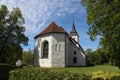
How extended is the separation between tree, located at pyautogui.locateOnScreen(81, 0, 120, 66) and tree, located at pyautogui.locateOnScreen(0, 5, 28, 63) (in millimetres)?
29680

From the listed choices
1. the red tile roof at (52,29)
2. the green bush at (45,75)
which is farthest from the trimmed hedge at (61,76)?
the red tile roof at (52,29)

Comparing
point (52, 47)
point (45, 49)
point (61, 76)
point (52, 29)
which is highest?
point (52, 29)

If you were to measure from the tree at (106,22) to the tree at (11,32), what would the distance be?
29680 mm

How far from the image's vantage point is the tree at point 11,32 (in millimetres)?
49938

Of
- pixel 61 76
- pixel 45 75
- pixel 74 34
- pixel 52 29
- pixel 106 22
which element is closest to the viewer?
pixel 61 76

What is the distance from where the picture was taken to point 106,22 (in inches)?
864

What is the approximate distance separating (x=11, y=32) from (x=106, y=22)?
3303 centimetres

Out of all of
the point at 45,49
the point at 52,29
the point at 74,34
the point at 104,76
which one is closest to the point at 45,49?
the point at 45,49

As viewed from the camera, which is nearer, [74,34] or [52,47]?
[52,47]

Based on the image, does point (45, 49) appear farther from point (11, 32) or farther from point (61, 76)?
point (61, 76)

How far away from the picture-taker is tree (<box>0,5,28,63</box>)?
1966 inches

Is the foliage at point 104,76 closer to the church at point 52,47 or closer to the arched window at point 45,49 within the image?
the church at point 52,47

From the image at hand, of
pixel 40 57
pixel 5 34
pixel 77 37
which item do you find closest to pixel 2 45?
pixel 5 34

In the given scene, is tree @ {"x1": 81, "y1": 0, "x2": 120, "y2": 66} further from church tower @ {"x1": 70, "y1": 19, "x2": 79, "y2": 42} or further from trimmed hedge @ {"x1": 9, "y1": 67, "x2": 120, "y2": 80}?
church tower @ {"x1": 70, "y1": 19, "x2": 79, "y2": 42}
